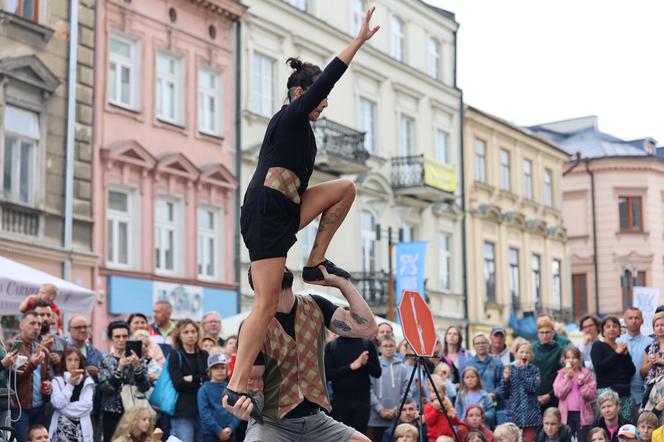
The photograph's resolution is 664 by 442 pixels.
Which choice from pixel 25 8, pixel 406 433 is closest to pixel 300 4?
pixel 25 8

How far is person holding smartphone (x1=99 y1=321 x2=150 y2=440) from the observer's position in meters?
11.2

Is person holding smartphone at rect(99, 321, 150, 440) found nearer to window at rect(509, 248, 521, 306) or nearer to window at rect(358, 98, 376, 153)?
window at rect(358, 98, 376, 153)

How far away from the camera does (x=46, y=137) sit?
808 inches

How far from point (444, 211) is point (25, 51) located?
17399mm

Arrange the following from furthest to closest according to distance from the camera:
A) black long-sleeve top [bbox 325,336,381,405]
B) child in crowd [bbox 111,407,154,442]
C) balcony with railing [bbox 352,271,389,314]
A: 1. balcony with railing [bbox 352,271,389,314]
2. black long-sleeve top [bbox 325,336,381,405]
3. child in crowd [bbox 111,407,154,442]

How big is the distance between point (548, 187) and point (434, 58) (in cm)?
939

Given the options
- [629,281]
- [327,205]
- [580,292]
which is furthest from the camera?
[580,292]

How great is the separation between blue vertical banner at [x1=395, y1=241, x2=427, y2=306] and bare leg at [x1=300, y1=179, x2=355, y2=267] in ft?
61.3

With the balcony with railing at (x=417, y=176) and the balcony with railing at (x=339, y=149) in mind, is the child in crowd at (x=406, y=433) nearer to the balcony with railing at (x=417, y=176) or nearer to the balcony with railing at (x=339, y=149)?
the balcony with railing at (x=339, y=149)

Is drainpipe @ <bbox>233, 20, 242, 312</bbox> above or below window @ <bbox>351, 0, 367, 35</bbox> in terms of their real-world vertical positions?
below

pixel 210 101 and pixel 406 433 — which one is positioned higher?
pixel 210 101

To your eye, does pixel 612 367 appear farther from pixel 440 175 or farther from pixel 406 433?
pixel 440 175

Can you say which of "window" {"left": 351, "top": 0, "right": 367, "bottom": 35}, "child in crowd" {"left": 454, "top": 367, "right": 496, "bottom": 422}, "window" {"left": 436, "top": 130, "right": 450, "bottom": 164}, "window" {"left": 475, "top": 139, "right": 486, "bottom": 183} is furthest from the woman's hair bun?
"window" {"left": 475, "top": 139, "right": 486, "bottom": 183}

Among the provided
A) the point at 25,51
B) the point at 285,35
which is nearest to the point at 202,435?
the point at 25,51
